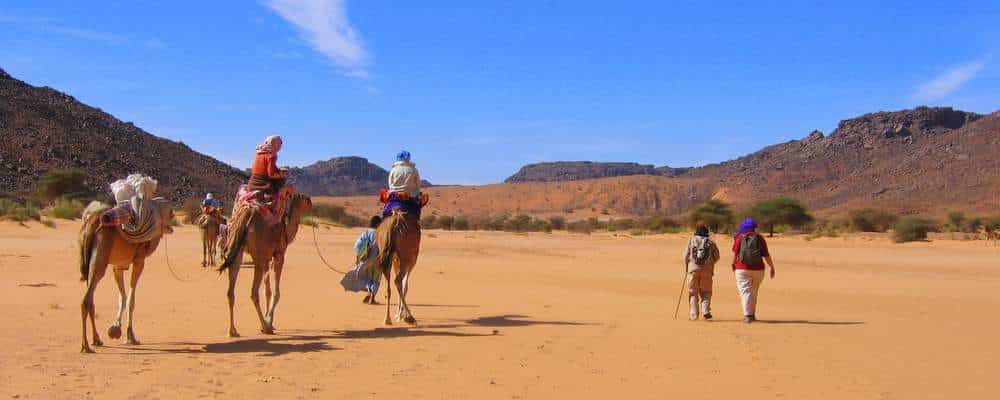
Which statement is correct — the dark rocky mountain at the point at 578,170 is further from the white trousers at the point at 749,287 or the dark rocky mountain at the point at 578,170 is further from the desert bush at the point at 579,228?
the white trousers at the point at 749,287

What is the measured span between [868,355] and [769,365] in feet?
5.57

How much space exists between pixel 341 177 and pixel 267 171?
150828mm

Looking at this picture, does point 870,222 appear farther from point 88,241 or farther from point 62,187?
point 88,241

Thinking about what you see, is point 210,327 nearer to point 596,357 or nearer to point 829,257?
point 596,357

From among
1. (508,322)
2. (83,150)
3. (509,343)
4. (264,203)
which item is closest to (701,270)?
(508,322)

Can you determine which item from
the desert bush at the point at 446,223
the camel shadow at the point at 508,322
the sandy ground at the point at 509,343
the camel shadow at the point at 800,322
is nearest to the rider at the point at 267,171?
the sandy ground at the point at 509,343

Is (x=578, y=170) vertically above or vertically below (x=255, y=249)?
above

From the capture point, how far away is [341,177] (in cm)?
15975

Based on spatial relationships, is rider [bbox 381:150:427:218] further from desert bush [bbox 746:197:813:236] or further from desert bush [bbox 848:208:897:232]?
desert bush [bbox 848:208:897:232]

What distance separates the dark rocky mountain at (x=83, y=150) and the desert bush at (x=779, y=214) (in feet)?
128

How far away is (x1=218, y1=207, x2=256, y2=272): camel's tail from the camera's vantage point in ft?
35.3

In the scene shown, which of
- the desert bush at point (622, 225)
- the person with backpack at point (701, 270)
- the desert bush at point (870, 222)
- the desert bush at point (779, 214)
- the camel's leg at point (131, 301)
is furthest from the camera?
the desert bush at point (622, 225)

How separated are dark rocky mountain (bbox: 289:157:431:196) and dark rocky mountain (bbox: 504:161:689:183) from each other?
27.7 meters

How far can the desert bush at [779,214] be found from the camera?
58.3 metres
